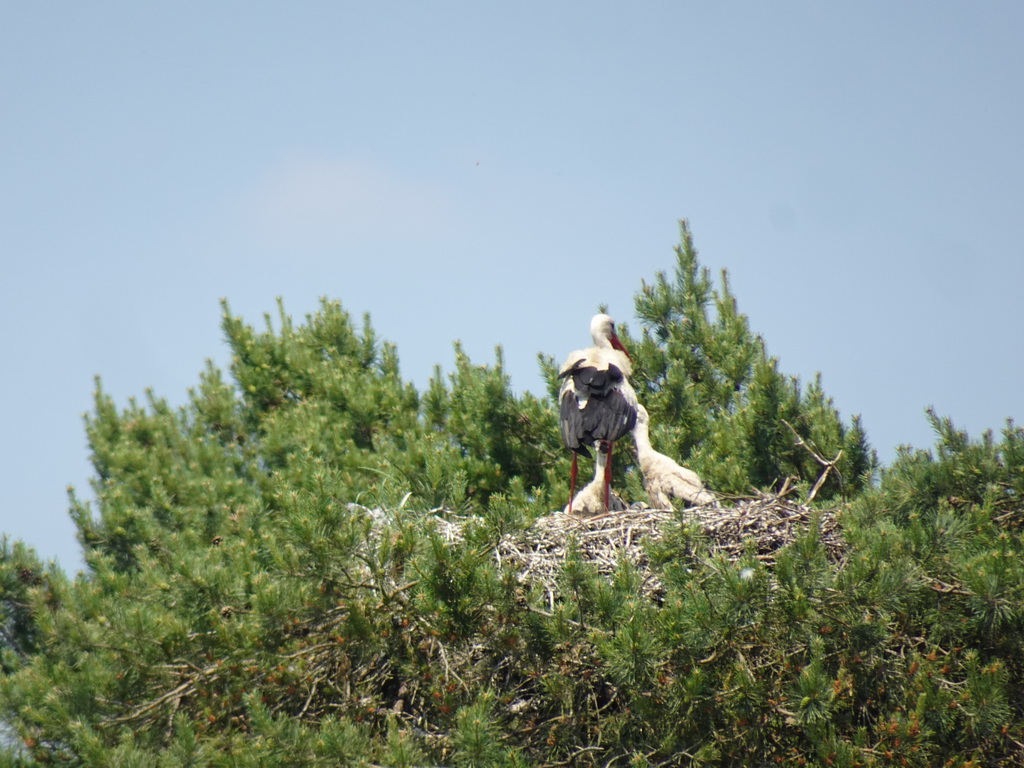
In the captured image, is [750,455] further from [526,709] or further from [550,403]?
[526,709]

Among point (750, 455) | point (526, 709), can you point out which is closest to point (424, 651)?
point (526, 709)

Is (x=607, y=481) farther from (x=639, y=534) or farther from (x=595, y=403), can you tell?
(x=639, y=534)

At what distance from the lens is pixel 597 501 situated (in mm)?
7891

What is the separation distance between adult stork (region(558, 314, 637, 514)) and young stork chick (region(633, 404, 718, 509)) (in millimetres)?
241

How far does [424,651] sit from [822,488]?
4010mm

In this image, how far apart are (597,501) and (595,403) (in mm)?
659

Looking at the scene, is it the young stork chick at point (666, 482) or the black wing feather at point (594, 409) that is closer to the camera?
the young stork chick at point (666, 482)

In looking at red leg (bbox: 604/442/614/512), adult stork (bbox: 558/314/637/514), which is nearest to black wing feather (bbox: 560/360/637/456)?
adult stork (bbox: 558/314/637/514)

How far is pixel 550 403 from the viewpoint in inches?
394

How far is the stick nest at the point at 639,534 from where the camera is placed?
6293 mm

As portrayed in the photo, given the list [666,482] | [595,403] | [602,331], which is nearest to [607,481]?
[666,482]

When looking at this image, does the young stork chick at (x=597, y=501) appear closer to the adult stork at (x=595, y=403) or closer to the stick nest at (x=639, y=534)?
the adult stork at (x=595, y=403)

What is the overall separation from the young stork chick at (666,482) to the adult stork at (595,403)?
0.79 ft

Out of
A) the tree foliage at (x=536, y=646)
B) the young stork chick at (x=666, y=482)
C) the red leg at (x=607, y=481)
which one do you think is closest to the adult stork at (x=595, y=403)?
the red leg at (x=607, y=481)
